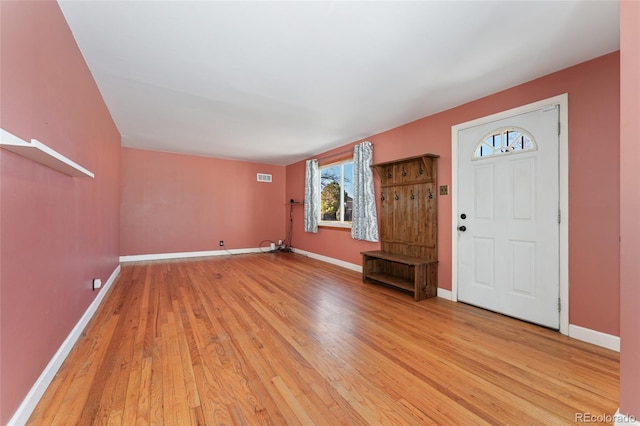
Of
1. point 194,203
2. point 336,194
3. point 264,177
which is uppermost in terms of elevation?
point 264,177

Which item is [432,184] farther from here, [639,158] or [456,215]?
[639,158]

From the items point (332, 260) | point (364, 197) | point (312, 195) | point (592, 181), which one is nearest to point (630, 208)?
point (592, 181)

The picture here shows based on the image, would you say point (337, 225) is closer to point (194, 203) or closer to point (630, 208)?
point (194, 203)

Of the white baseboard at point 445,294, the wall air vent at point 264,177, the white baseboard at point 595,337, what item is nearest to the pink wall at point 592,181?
the white baseboard at point 595,337

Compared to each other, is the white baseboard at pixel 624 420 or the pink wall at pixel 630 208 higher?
the pink wall at pixel 630 208

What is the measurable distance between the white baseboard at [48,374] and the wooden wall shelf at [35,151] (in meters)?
1.23

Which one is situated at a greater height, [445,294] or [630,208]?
[630,208]

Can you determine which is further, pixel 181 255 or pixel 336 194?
pixel 181 255

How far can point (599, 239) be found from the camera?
214 centimetres

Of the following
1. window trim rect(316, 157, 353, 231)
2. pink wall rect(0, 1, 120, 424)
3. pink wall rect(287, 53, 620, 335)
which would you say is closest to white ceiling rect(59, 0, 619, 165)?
pink wall rect(287, 53, 620, 335)

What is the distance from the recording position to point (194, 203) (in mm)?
5961

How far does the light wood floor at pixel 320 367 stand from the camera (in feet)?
4.55

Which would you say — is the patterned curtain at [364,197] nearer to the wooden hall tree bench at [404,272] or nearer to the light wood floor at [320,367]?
the wooden hall tree bench at [404,272]

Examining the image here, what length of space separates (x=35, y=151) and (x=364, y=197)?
3.75m
